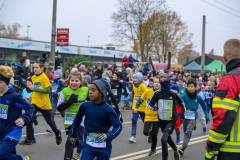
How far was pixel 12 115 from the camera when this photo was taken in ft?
15.2

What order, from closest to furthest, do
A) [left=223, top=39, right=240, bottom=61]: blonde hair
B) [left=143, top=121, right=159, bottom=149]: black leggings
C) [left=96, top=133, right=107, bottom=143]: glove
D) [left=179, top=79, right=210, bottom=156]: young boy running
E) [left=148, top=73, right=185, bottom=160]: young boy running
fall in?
1. [left=223, top=39, right=240, bottom=61]: blonde hair
2. [left=96, top=133, right=107, bottom=143]: glove
3. [left=148, top=73, right=185, bottom=160]: young boy running
4. [left=143, top=121, right=159, bottom=149]: black leggings
5. [left=179, top=79, right=210, bottom=156]: young boy running

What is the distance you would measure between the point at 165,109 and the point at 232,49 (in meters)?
3.18

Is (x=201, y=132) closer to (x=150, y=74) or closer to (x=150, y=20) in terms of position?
(x=150, y=74)

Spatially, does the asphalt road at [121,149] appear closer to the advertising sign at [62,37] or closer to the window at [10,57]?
the advertising sign at [62,37]

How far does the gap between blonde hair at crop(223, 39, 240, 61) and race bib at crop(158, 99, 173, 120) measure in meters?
3.09

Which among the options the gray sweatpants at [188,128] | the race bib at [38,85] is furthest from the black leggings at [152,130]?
the race bib at [38,85]

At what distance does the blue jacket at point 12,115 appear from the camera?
15.0ft

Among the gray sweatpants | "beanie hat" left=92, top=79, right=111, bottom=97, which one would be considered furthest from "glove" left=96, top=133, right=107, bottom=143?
the gray sweatpants

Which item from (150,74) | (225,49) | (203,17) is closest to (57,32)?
(150,74)

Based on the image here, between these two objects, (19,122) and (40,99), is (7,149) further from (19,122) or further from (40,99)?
(40,99)

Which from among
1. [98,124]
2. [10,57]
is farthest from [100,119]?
[10,57]

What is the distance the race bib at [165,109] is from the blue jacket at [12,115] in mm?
2740

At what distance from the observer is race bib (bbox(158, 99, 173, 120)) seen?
20.5ft

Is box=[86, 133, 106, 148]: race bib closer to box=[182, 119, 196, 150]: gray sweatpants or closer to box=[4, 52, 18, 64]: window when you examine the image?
box=[182, 119, 196, 150]: gray sweatpants
